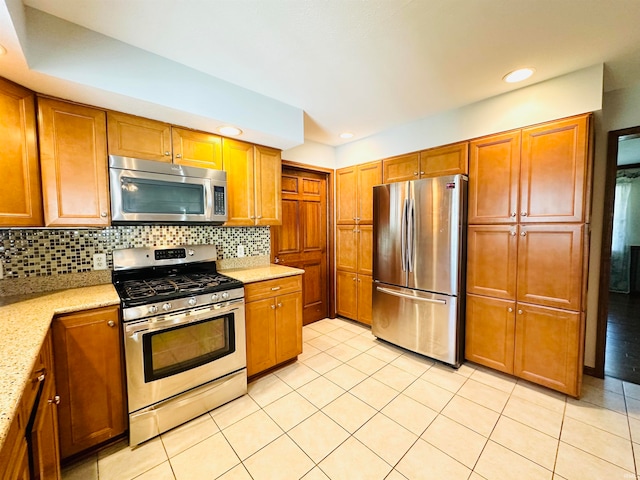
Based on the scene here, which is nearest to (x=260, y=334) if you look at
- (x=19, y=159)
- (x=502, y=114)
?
(x=19, y=159)

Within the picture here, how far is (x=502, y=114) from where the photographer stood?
7.48 ft

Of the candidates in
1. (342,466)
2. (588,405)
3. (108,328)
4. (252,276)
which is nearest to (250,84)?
(252,276)

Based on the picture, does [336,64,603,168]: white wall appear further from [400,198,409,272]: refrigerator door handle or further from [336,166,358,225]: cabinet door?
[400,198,409,272]: refrigerator door handle

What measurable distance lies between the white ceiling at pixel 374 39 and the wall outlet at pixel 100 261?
1466 mm

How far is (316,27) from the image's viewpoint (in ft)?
4.94

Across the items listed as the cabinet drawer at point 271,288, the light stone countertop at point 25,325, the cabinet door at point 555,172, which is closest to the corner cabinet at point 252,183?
the cabinet drawer at point 271,288

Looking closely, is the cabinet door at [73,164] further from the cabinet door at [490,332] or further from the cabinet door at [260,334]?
the cabinet door at [490,332]

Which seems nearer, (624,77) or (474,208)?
(624,77)

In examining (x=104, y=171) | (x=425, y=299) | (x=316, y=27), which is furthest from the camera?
(x=425, y=299)

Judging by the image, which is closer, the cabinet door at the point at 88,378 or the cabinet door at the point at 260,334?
the cabinet door at the point at 88,378

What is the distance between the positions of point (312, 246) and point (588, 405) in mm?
2930

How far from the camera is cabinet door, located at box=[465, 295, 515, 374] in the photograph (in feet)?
7.49

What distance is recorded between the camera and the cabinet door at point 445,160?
2.49m

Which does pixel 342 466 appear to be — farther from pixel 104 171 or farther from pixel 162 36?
pixel 162 36
